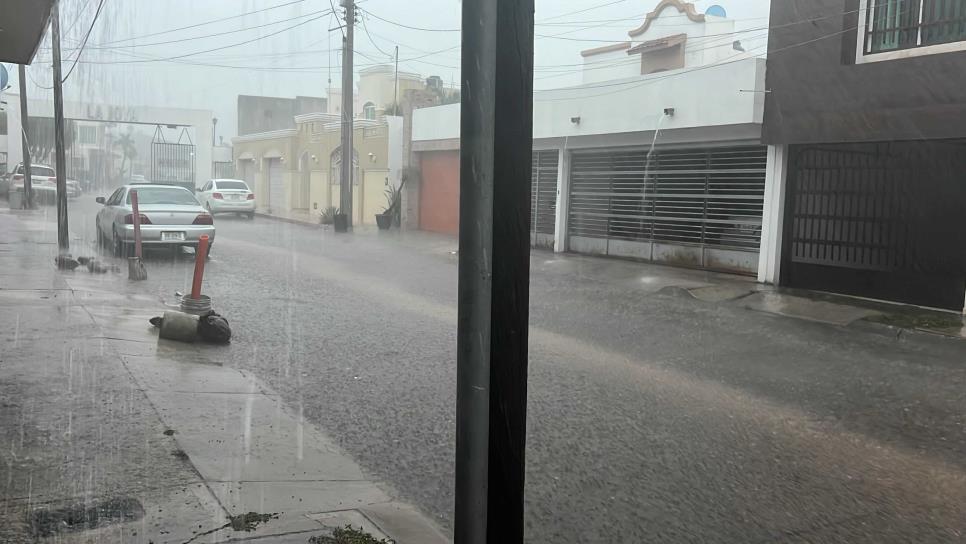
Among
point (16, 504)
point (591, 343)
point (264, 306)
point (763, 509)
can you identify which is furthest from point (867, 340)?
point (16, 504)

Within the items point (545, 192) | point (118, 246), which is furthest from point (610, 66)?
point (118, 246)

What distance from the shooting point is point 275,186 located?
14.3 m

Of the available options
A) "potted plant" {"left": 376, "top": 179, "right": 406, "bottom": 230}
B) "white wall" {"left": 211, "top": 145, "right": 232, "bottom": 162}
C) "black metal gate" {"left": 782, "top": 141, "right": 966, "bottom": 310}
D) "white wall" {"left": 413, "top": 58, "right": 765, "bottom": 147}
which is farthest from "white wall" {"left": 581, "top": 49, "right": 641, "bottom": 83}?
"white wall" {"left": 211, "top": 145, "right": 232, "bottom": 162}

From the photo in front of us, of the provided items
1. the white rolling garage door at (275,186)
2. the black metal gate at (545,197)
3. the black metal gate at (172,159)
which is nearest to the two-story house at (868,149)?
the black metal gate at (545,197)

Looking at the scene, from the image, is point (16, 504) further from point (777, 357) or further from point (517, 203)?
point (777, 357)

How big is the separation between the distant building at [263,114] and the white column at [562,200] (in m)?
5.64

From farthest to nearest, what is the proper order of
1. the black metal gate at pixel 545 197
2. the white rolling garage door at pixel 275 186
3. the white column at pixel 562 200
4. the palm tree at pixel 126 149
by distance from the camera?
1. the black metal gate at pixel 545 197
2. the white column at pixel 562 200
3. the white rolling garage door at pixel 275 186
4. the palm tree at pixel 126 149

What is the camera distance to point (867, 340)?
8.14 m

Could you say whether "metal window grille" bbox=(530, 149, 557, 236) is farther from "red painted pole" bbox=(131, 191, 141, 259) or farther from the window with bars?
"red painted pole" bbox=(131, 191, 141, 259)

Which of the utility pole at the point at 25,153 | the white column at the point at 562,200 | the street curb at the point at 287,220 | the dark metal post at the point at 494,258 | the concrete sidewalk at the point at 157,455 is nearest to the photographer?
the dark metal post at the point at 494,258

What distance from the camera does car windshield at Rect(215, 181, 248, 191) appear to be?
1185 cm

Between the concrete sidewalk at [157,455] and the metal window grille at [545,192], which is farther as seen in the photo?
the metal window grille at [545,192]

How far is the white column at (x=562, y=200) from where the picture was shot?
1562cm

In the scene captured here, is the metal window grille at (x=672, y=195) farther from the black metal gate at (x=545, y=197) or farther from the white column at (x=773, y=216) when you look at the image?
the black metal gate at (x=545, y=197)
